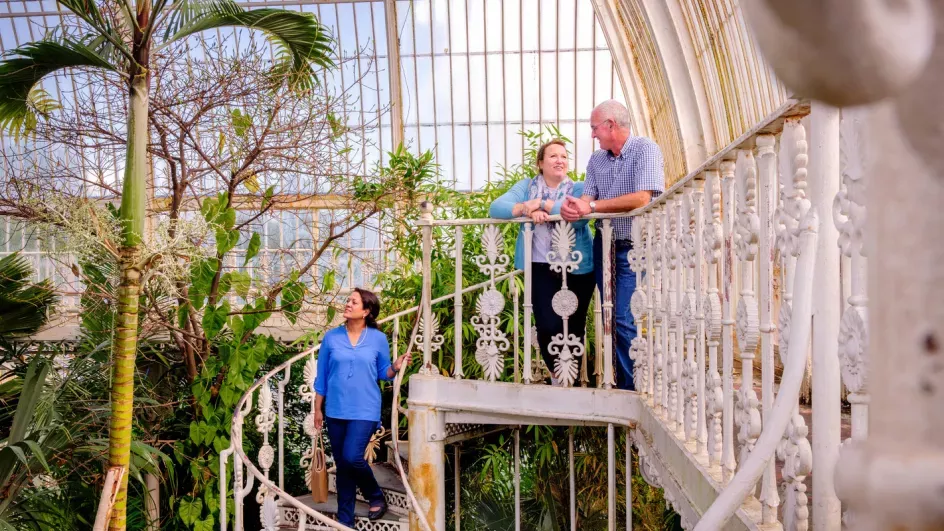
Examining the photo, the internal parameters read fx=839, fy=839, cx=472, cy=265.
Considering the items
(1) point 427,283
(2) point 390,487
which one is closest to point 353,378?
(1) point 427,283

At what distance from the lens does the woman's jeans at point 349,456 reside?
207 inches

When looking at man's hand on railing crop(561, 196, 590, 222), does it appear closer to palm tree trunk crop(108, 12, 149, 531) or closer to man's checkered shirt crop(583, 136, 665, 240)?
man's checkered shirt crop(583, 136, 665, 240)

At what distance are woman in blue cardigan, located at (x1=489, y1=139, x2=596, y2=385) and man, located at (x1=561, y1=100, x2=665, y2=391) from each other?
4.1 inches

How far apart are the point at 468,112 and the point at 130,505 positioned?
7.52m

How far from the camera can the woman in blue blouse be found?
5.20m

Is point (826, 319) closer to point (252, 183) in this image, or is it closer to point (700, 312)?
point (700, 312)

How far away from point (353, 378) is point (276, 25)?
2.30 m

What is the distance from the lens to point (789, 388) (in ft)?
5.52

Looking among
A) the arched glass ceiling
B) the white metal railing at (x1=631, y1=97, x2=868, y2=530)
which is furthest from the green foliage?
the arched glass ceiling

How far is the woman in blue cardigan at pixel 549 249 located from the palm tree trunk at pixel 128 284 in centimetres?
188

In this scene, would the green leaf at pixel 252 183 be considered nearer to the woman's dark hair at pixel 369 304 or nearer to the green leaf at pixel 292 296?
the green leaf at pixel 292 296

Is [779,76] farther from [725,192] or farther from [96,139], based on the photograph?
[96,139]

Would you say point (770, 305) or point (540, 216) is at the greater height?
point (540, 216)

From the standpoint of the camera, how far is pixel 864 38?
1.11 ft
